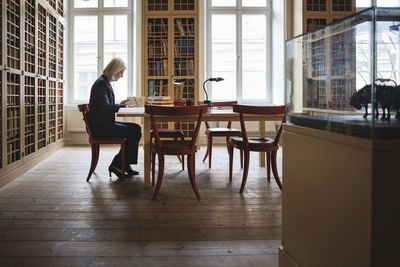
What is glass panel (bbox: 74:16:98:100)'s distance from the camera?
22.0 ft

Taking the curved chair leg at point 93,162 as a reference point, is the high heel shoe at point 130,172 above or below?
below

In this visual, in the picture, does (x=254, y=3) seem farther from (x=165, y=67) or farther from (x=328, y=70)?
(x=328, y=70)

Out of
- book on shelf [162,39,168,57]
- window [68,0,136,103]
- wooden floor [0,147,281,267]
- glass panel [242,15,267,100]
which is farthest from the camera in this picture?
glass panel [242,15,267,100]

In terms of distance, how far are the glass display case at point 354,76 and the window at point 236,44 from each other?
535 centimetres

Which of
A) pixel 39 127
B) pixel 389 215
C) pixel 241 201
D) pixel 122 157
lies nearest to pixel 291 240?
pixel 389 215

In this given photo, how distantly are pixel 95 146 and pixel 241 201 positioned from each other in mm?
1676

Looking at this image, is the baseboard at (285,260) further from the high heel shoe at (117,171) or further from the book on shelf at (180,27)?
the book on shelf at (180,27)

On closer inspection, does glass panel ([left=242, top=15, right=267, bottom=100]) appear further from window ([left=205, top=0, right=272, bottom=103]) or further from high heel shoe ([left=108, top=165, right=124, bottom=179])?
high heel shoe ([left=108, top=165, right=124, bottom=179])

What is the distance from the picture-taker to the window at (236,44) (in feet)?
22.2

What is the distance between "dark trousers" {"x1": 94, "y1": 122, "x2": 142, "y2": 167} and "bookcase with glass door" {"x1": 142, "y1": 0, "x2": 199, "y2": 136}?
2533 mm

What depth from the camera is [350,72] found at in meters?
1.18

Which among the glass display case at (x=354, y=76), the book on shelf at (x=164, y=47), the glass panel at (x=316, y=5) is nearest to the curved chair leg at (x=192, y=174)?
the glass display case at (x=354, y=76)

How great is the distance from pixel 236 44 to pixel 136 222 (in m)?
5.11

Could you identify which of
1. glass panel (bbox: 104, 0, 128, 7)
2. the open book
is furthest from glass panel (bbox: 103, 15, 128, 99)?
the open book
